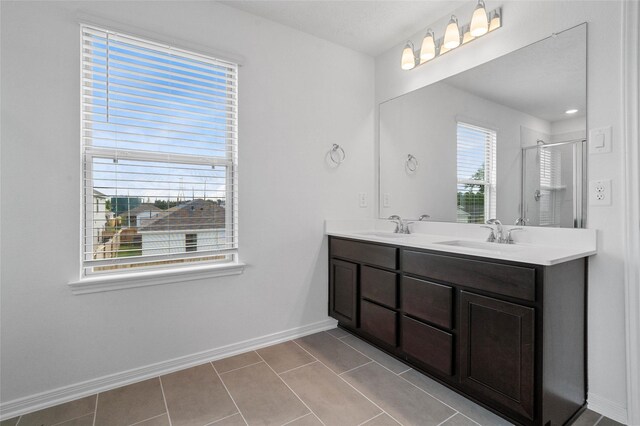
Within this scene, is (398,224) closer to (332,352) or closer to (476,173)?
(476,173)

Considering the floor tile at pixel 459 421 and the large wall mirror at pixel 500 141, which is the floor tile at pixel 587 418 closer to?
the floor tile at pixel 459 421

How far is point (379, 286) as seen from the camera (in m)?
2.26

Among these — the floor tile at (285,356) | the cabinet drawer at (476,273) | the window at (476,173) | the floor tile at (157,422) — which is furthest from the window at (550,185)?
the floor tile at (157,422)

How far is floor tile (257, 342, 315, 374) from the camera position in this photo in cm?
217

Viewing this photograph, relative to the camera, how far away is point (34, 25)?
5.57 ft

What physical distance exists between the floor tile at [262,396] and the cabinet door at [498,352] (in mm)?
919

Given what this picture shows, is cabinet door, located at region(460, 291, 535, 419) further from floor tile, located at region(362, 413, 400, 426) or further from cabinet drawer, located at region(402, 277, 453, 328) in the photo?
floor tile, located at region(362, 413, 400, 426)

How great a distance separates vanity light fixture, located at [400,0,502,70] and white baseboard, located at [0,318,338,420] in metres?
2.36

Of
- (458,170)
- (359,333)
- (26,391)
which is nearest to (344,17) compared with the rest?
(458,170)

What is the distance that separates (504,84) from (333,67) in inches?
54.0

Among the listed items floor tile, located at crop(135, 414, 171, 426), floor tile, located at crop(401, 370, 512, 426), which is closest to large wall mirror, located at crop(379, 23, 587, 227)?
floor tile, located at crop(401, 370, 512, 426)

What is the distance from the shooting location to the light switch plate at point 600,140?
164cm

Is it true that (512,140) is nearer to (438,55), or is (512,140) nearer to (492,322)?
(438,55)

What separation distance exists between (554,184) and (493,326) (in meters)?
0.92
